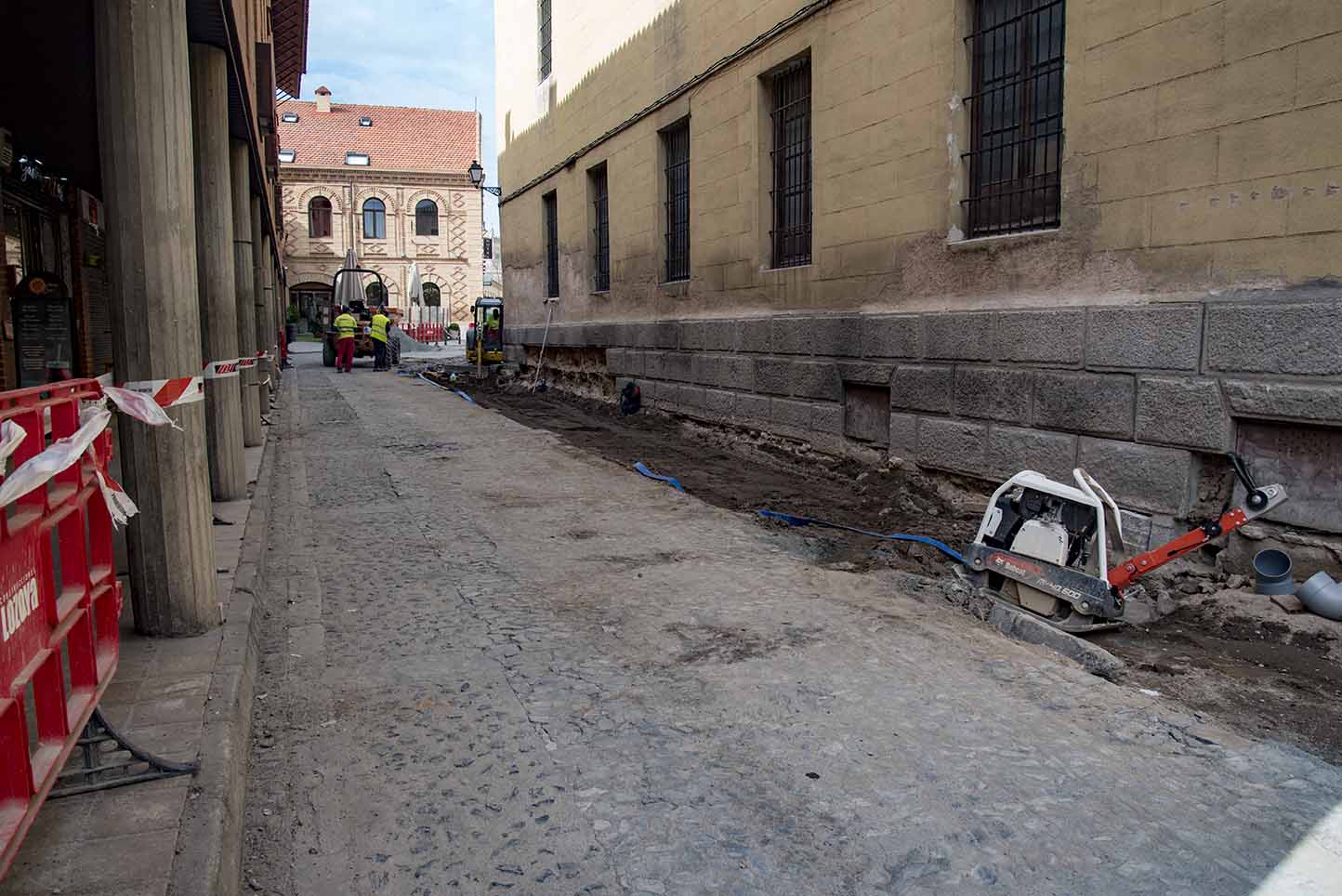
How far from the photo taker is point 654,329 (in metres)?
13.4

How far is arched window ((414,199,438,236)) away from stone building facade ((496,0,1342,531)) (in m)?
40.0

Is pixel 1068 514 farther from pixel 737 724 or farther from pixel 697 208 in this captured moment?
pixel 697 208

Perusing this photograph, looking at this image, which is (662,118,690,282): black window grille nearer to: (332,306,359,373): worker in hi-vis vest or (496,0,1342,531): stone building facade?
(496,0,1342,531): stone building facade

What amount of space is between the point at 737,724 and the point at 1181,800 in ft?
4.90

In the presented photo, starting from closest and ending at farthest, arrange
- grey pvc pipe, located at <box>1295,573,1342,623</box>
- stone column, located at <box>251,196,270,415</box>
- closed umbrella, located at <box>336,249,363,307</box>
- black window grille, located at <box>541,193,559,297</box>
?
grey pvc pipe, located at <box>1295,573,1342,623</box>, stone column, located at <box>251,196,270,415</box>, black window grille, located at <box>541,193,559,297</box>, closed umbrella, located at <box>336,249,363,307</box>

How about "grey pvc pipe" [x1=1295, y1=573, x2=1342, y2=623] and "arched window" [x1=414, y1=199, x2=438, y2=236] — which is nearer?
"grey pvc pipe" [x1=1295, y1=573, x2=1342, y2=623]

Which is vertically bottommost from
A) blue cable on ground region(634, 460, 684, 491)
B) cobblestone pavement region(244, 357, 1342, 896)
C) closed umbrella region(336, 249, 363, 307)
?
cobblestone pavement region(244, 357, 1342, 896)

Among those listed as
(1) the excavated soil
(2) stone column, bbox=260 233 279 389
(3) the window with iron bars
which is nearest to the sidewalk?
(1) the excavated soil

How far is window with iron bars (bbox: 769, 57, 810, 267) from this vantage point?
10.1 m

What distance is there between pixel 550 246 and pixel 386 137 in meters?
37.8

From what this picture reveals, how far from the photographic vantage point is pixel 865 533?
6945 millimetres

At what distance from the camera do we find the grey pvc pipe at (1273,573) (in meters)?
5.10

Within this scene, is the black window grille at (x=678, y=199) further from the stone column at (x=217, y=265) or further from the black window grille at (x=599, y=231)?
the stone column at (x=217, y=265)

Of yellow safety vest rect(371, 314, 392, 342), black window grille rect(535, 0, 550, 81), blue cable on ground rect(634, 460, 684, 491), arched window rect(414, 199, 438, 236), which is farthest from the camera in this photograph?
arched window rect(414, 199, 438, 236)
